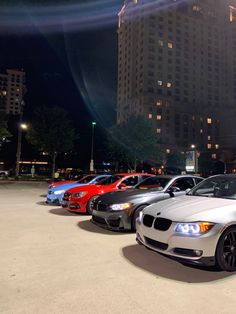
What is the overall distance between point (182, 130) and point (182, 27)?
43.7 metres

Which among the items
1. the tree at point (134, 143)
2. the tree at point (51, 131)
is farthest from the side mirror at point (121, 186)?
the tree at point (134, 143)

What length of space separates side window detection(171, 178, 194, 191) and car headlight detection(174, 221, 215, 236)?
12.2ft

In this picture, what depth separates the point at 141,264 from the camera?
509cm

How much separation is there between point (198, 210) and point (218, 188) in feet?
4.89

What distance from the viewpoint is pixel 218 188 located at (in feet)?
20.2

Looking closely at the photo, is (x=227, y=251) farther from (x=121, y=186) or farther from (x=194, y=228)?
(x=121, y=186)

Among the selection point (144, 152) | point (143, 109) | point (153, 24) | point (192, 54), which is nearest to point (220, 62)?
point (192, 54)

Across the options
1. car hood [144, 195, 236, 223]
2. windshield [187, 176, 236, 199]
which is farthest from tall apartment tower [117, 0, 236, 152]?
car hood [144, 195, 236, 223]

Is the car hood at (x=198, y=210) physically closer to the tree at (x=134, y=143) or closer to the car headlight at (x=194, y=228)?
the car headlight at (x=194, y=228)

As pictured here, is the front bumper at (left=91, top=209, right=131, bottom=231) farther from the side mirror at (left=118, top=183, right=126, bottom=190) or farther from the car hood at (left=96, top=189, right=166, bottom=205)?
the side mirror at (left=118, top=183, right=126, bottom=190)

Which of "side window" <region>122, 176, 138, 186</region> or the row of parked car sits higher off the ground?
"side window" <region>122, 176, 138, 186</region>

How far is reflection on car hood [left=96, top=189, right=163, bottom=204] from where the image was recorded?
7.27m

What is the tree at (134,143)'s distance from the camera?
4012cm

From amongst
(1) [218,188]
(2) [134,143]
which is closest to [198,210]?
(1) [218,188]
